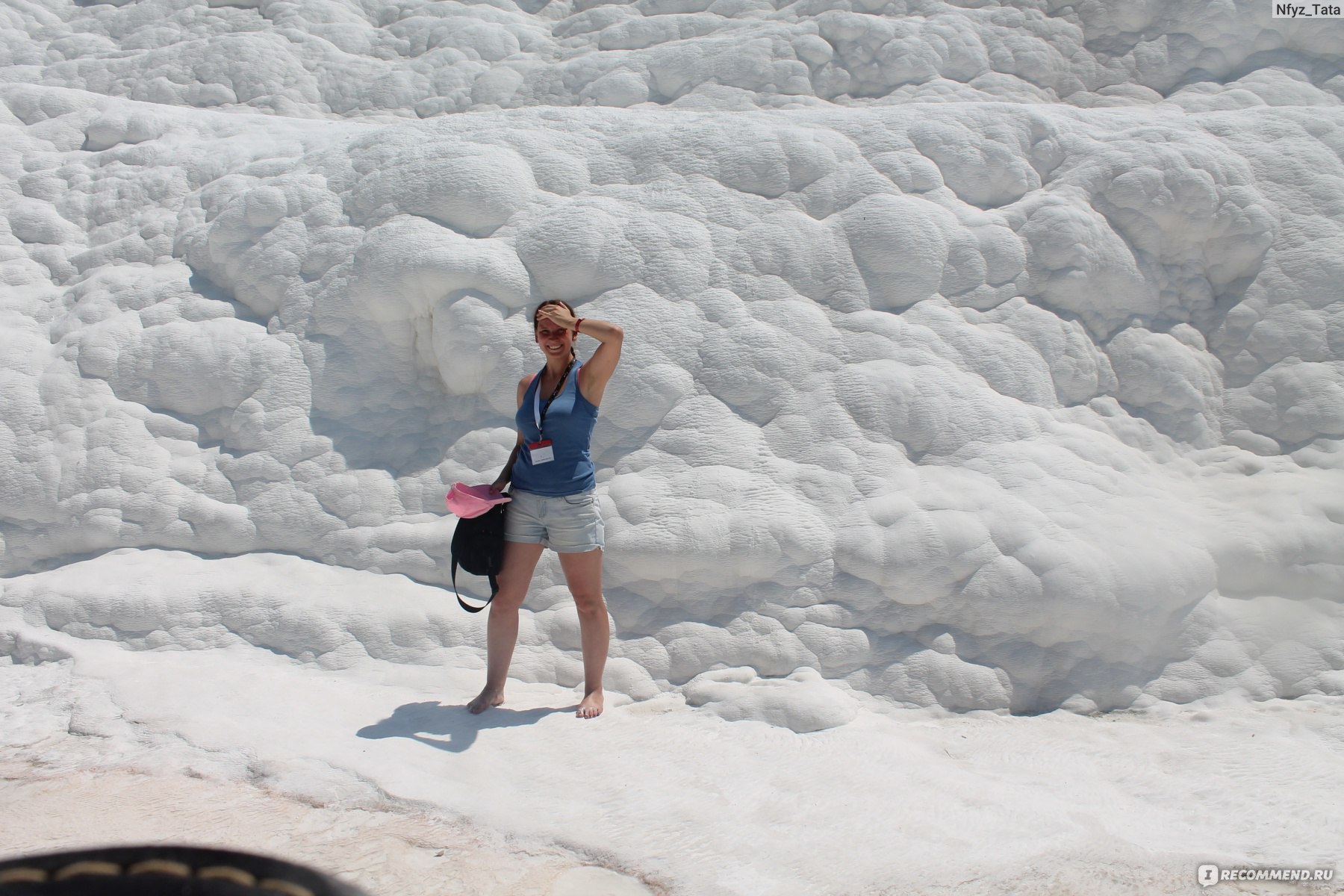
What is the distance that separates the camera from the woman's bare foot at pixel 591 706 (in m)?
2.98

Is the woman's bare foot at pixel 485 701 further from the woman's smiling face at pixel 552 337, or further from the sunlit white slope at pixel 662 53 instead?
the sunlit white slope at pixel 662 53

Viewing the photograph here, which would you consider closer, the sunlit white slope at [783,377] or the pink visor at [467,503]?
the pink visor at [467,503]

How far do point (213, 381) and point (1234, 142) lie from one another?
466 centimetres

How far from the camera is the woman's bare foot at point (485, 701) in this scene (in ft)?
9.80

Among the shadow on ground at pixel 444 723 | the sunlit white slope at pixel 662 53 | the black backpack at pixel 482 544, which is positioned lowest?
the shadow on ground at pixel 444 723

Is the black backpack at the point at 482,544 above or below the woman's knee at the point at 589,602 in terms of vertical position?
above

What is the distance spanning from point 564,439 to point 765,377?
1.14m

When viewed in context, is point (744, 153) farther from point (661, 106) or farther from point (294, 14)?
point (294, 14)

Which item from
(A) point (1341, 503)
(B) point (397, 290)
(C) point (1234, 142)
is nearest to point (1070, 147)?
(C) point (1234, 142)

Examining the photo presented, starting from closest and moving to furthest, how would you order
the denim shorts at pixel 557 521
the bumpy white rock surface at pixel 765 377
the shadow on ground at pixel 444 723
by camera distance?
the shadow on ground at pixel 444 723, the denim shorts at pixel 557 521, the bumpy white rock surface at pixel 765 377

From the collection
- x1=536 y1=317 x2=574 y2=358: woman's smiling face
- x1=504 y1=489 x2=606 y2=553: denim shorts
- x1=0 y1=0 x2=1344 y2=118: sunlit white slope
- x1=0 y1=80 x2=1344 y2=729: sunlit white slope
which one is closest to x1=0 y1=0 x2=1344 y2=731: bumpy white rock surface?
x1=0 y1=80 x2=1344 y2=729: sunlit white slope

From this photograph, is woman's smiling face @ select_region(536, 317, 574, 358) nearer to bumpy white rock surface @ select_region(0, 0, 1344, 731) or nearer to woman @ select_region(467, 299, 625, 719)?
woman @ select_region(467, 299, 625, 719)

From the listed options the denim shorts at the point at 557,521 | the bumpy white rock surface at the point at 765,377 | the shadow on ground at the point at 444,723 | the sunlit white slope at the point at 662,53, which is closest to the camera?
the shadow on ground at the point at 444,723

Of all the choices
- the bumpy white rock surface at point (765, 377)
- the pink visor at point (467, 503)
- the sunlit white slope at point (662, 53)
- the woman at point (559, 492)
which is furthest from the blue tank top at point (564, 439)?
the sunlit white slope at point (662, 53)
